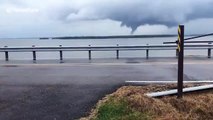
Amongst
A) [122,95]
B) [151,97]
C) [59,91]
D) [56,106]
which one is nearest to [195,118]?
[151,97]

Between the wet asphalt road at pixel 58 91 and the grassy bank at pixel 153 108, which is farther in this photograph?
the wet asphalt road at pixel 58 91

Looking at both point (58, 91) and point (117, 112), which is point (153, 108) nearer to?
point (117, 112)

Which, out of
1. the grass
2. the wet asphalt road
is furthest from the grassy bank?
the wet asphalt road

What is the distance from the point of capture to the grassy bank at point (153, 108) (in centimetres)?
652

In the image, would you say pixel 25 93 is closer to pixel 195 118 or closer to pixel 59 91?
pixel 59 91

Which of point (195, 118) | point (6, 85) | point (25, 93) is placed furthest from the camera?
point (6, 85)

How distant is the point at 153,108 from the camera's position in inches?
270

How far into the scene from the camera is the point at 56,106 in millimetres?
7625

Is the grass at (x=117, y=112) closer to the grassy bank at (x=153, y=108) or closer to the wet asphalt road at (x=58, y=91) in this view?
the grassy bank at (x=153, y=108)

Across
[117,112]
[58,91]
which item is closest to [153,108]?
[117,112]

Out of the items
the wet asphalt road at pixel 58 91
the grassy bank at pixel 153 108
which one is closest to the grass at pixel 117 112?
the grassy bank at pixel 153 108

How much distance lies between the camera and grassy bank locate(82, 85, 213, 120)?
6523mm

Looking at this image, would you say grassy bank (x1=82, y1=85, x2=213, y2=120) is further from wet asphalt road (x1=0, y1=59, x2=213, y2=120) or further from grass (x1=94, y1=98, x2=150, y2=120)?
wet asphalt road (x1=0, y1=59, x2=213, y2=120)

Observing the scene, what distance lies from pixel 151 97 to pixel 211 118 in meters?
1.31
